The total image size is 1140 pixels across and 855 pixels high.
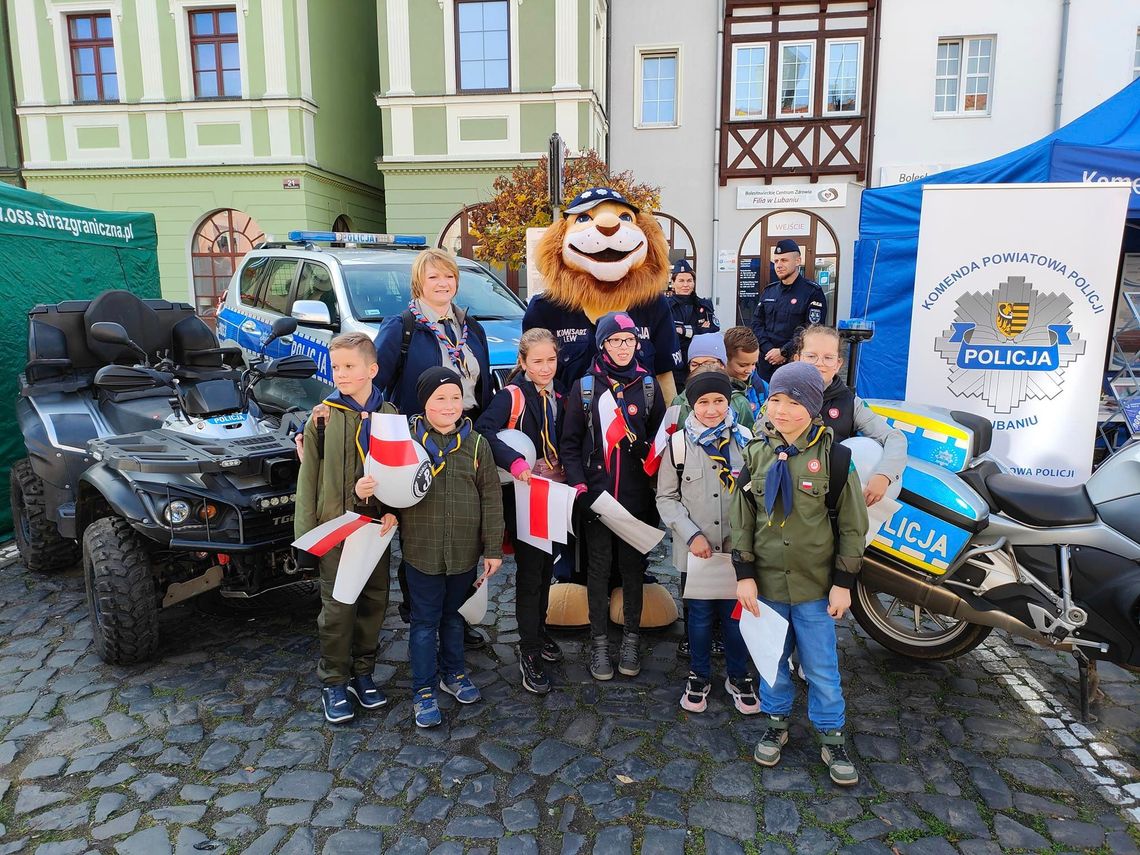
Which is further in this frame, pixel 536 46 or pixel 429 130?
pixel 429 130

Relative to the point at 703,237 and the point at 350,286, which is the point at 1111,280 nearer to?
the point at 350,286

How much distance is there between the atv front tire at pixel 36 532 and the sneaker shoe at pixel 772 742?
13.9ft

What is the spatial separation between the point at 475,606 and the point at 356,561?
57cm

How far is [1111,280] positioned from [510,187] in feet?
24.9

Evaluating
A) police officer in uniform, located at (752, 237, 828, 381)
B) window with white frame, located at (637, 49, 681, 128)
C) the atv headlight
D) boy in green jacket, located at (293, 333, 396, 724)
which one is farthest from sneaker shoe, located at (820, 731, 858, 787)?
window with white frame, located at (637, 49, 681, 128)

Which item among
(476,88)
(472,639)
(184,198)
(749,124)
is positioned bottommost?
(472,639)

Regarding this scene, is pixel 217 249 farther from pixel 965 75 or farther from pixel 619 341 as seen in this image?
pixel 965 75

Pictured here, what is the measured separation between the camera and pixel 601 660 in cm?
340

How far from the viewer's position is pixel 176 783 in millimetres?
2678

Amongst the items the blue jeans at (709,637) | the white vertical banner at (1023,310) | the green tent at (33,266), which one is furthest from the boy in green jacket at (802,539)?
the green tent at (33,266)

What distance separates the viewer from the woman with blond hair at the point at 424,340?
3.38 m

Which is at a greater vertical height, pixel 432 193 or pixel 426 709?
pixel 432 193

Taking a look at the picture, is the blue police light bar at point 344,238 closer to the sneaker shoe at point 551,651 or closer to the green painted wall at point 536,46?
the sneaker shoe at point 551,651

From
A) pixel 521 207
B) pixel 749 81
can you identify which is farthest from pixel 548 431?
pixel 749 81
